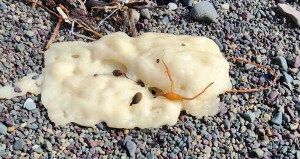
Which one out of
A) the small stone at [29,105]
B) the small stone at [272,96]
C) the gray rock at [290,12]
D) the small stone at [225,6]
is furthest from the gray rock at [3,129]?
the gray rock at [290,12]

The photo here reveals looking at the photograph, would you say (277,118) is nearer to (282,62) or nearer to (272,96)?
(272,96)

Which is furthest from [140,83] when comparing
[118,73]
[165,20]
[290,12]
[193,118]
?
[290,12]

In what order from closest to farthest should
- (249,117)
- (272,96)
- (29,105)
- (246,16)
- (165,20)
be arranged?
1. (29,105)
2. (249,117)
3. (272,96)
4. (165,20)
5. (246,16)

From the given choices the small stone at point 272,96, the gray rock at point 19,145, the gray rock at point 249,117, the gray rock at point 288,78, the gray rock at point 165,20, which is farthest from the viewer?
the gray rock at point 165,20

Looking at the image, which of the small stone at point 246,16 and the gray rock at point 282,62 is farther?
the small stone at point 246,16

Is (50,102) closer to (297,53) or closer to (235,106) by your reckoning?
(235,106)

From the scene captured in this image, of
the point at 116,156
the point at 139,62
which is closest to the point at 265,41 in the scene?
the point at 139,62

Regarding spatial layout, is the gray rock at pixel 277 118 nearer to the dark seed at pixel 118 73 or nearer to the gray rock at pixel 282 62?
the gray rock at pixel 282 62
